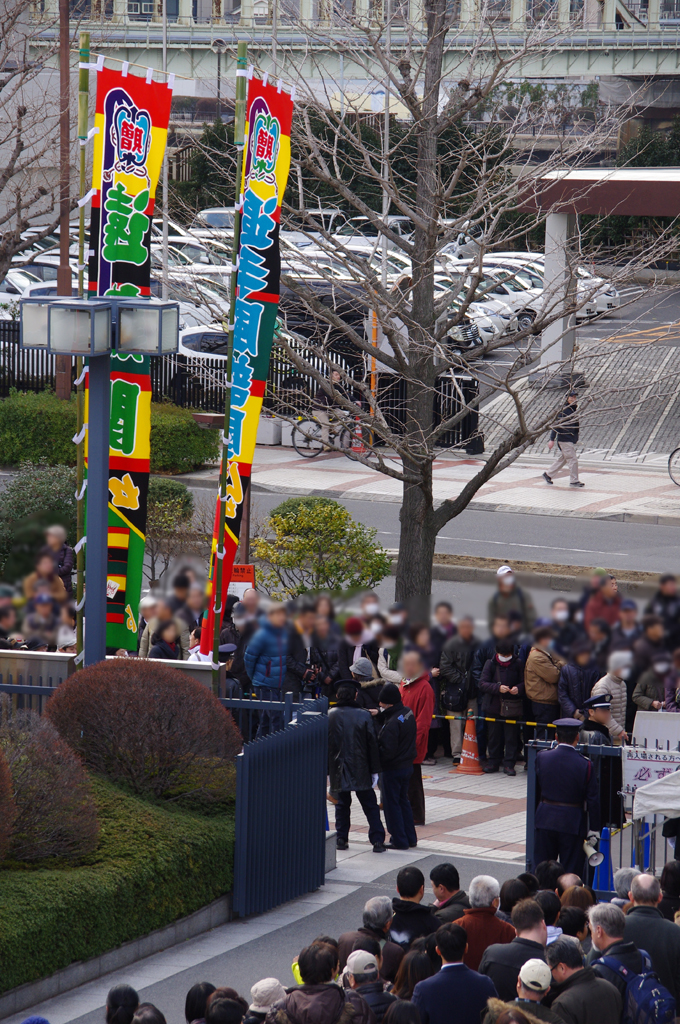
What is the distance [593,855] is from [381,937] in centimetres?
311

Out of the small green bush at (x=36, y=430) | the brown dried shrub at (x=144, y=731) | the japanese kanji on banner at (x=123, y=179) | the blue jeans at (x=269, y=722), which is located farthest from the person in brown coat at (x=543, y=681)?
the small green bush at (x=36, y=430)

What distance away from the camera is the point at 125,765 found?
9398 mm

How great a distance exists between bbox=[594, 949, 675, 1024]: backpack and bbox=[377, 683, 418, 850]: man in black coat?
4.48 metres

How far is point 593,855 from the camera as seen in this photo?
32.2ft

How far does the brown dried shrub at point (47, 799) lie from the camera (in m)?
8.25

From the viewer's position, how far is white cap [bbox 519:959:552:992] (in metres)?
6.09

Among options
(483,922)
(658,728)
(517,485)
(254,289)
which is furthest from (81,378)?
(517,485)

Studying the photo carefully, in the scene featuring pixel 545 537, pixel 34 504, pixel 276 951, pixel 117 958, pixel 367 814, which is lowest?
pixel 276 951

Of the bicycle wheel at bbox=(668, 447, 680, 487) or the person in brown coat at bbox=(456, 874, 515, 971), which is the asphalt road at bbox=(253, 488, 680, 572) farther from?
the person in brown coat at bbox=(456, 874, 515, 971)

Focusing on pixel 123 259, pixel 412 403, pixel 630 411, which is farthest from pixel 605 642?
pixel 630 411

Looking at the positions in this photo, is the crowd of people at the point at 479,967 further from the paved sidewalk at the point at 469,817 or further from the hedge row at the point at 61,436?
the hedge row at the point at 61,436

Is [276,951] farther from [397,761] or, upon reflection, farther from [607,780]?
[607,780]

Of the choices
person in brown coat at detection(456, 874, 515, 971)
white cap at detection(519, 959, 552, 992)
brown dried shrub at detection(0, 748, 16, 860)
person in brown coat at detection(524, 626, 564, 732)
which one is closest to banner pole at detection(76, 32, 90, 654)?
brown dried shrub at detection(0, 748, 16, 860)

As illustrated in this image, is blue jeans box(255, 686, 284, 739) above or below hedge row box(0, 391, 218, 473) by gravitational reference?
below
